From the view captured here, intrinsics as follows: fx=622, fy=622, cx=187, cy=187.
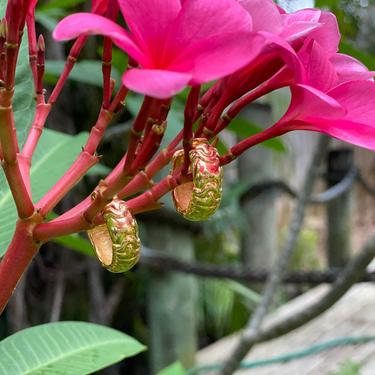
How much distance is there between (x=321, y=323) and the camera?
6.16 ft

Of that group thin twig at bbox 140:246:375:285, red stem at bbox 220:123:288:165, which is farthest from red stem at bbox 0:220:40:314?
thin twig at bbox 140:246:375:285

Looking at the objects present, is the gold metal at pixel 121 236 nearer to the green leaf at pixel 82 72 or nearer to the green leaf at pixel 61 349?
the green leaf at pixel 61 349

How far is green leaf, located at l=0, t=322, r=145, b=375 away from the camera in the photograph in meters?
0.46

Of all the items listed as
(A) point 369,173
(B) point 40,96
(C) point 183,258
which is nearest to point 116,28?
(B) point 40,96

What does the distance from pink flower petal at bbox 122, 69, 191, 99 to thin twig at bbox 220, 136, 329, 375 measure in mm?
671

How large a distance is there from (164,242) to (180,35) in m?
1.34

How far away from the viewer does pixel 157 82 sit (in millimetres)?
211

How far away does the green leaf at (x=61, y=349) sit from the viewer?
46 centimetres

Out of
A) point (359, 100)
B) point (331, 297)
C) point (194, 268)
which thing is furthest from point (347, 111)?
point (194, 268)

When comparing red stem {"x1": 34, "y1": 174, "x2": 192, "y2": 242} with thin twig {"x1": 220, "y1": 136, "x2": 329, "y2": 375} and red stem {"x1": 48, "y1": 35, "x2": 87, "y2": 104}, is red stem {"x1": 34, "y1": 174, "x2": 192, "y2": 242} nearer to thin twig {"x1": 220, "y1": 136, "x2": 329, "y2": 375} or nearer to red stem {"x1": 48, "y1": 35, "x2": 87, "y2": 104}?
red stem {"x1": 48, "y1": 35, "x2": 87, "y2": 104}

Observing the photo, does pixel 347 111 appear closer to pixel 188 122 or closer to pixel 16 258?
pixel 188 122

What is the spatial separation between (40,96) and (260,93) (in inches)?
5.0

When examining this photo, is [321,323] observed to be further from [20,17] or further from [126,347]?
[20,17]

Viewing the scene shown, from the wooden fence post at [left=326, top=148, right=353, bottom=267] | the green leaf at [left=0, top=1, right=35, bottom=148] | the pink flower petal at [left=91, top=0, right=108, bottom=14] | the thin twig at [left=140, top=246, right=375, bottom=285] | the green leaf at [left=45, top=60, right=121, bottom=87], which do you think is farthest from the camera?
the wooden fence post at [left=326, top=148, right=353, bottom=267]
